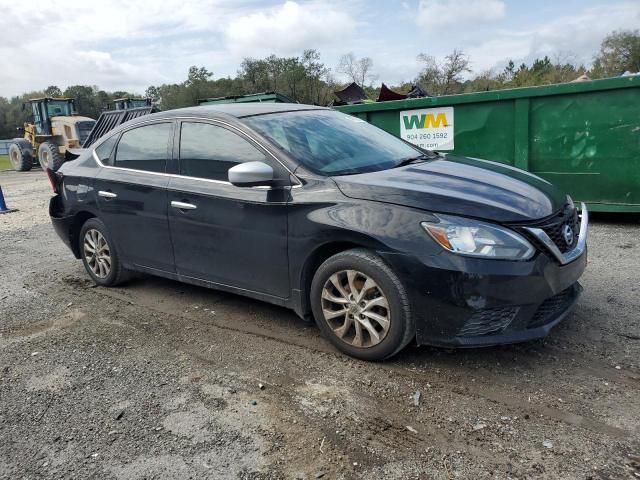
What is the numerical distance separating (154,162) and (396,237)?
2.34 m

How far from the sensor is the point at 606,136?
22.5 feet

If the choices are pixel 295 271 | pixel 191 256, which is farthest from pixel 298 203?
pixel 191 256

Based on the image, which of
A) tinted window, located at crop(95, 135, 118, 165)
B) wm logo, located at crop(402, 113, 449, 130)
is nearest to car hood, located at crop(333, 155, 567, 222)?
tinted window, located at crop(95, 135, 118, 165)

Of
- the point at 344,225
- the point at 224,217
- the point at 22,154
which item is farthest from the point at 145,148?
the point at 22,154

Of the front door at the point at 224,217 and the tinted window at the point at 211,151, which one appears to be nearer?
the front door at the point at 224,217

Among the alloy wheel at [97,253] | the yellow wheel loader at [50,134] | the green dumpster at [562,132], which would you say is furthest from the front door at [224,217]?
the yellow wheel loader at [50,134]

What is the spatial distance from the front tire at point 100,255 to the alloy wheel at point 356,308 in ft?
8.11

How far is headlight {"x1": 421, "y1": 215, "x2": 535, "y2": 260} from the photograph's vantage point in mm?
3047

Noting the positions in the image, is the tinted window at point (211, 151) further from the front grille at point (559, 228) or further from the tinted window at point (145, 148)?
the front grille at point (559, 228)

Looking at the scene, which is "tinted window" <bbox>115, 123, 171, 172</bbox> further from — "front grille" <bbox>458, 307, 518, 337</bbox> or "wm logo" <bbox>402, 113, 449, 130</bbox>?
"wm logo" <bbox>402, 113, 449, 130</bbox>

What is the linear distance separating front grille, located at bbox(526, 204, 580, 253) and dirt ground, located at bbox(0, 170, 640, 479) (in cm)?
69

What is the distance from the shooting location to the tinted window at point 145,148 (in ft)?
14.8

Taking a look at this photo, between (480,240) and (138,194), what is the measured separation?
288cm

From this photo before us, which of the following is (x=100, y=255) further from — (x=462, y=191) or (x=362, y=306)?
(x=462, y=191)
